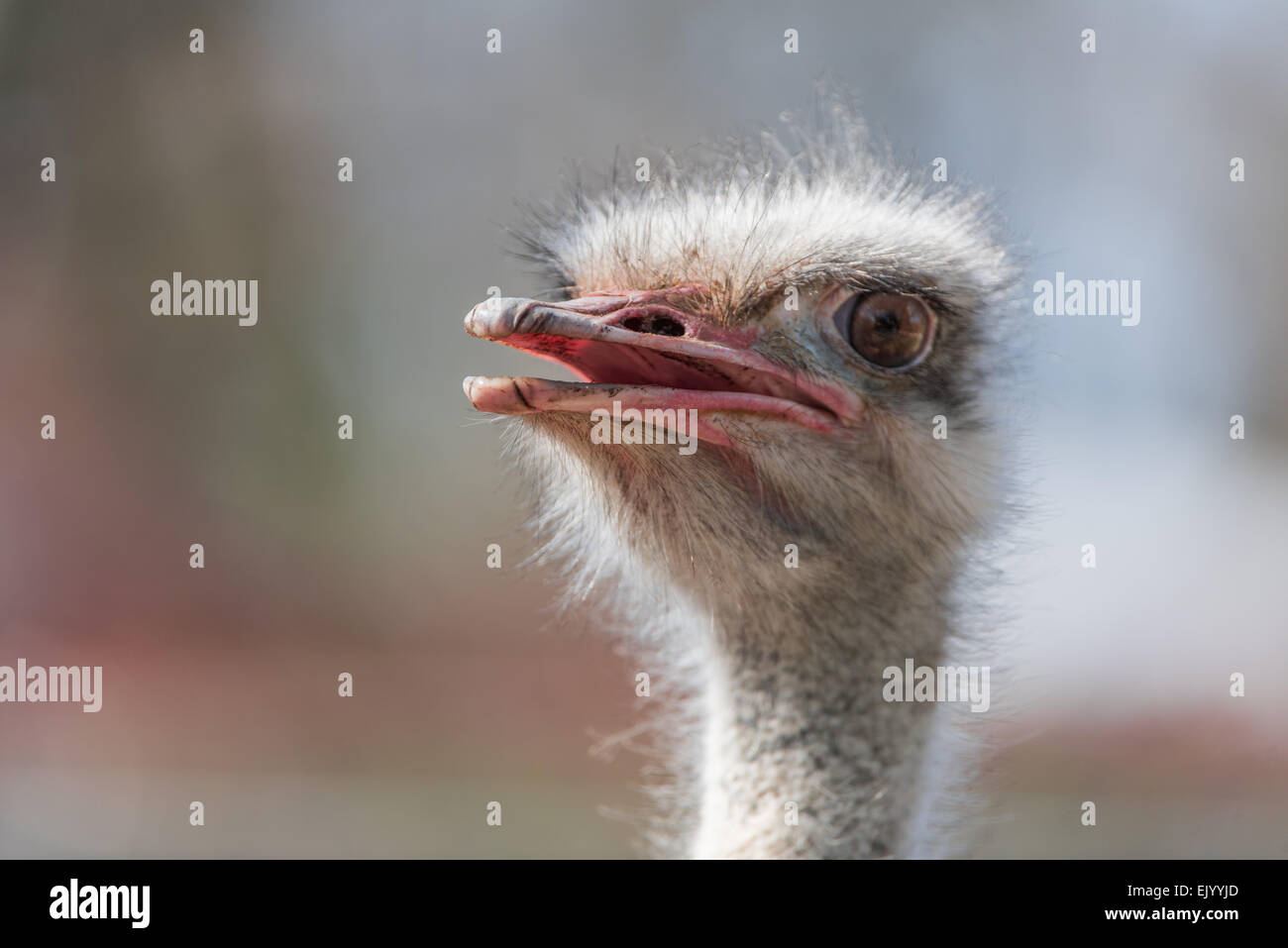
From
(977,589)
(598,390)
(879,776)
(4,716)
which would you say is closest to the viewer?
(598,390)

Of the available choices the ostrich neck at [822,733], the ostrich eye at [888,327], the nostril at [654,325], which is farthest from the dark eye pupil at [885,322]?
the ostrich neck at [822,733]

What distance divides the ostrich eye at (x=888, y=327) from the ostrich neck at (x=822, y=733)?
412 mm

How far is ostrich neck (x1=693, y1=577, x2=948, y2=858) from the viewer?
1.96m

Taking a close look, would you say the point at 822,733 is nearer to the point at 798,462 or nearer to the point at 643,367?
the point at 798,462

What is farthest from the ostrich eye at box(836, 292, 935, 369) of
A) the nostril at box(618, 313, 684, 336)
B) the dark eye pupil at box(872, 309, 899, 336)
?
the nostril at box(618, 313, 684, 336)

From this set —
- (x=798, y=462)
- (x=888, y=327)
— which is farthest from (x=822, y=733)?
(x=888, y=327)

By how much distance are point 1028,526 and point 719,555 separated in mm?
638

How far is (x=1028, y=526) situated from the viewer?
7.35 ft

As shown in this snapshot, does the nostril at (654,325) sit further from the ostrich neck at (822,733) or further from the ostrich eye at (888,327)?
the ostrich neck at (822,733)

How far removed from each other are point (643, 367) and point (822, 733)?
29.1 inches

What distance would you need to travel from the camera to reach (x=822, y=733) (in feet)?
6.60

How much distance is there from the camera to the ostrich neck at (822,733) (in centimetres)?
196

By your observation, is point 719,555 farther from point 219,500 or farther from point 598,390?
point 219,500

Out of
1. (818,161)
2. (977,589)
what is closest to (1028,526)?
(977,589)
